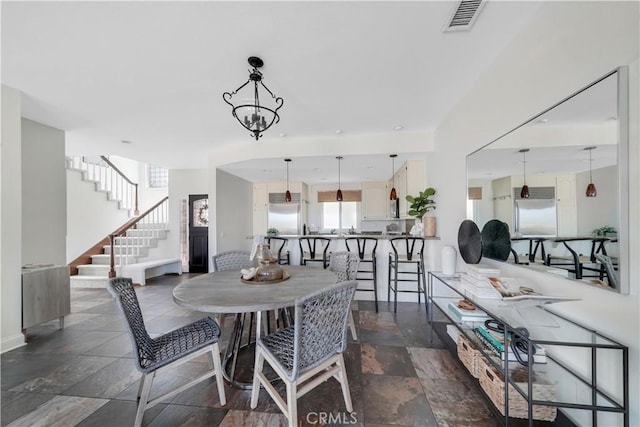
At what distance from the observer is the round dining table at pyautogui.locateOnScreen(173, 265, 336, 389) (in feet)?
4.97

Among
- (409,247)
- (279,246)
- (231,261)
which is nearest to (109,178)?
(279,246)

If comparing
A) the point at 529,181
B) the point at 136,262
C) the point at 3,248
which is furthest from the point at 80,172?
the point at 529,181

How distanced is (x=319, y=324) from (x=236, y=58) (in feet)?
7.13

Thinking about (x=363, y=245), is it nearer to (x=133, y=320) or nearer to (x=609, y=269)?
(x=609, y=269)

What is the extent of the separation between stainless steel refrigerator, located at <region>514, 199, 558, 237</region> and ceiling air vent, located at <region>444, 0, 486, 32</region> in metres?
1.31

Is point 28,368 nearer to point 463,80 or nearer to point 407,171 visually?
point 463,80

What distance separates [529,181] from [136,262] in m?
7.17

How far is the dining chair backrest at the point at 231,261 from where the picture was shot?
9.52ft

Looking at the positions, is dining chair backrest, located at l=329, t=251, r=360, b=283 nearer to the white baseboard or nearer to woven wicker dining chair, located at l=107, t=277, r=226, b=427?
woven wicker dining chair, located at l=107, t=277, r=226, b=427

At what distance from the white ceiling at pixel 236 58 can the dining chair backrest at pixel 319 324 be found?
5.93ft

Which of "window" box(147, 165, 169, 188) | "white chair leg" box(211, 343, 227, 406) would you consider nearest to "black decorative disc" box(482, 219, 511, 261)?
"white chair leg" box(211, 343, 227, 406)

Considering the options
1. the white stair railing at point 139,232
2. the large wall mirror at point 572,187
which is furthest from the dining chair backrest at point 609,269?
the white stair railing at point 139,232

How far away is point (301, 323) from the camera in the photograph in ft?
4.33

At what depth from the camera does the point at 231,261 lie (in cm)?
298
